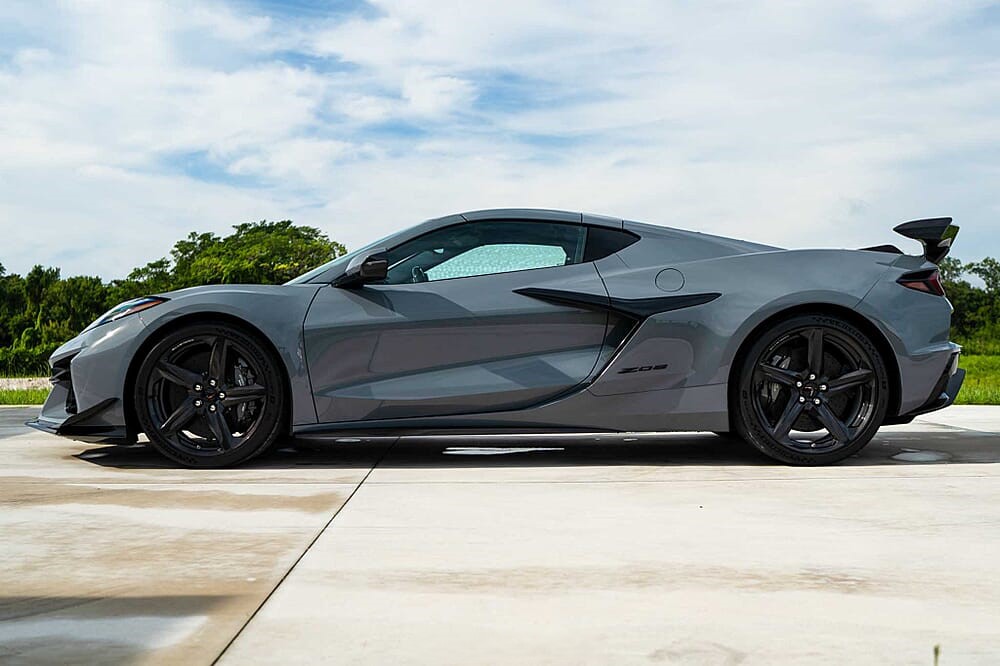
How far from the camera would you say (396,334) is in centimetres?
516

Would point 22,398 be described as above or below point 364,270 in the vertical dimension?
below

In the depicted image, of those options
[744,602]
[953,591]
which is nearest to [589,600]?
[744,602]

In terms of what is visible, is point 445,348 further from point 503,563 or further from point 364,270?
point 503,563

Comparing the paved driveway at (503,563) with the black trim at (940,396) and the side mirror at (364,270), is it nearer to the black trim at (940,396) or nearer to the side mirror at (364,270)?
the black trim at (940,396)

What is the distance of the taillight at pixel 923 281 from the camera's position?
534 centimetres

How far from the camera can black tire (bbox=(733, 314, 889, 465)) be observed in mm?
→ 5223

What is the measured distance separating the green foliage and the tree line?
0.03 meters

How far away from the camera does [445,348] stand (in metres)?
5.17

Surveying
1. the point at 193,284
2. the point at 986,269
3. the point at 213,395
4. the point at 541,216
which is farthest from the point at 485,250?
the point at 986,269

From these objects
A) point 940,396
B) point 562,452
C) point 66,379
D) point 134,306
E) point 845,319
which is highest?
point 134,306

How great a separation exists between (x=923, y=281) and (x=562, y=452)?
6.88 feet

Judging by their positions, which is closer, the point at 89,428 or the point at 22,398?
the point at 89,428

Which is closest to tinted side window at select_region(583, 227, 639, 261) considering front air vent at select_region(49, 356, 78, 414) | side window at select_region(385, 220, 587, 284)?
side window at select_region(385, 220, 587, 284)

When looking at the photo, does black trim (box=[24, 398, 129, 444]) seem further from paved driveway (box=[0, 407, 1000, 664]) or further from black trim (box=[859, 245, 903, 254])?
black trim (box=[859, 245, 903, 254])
